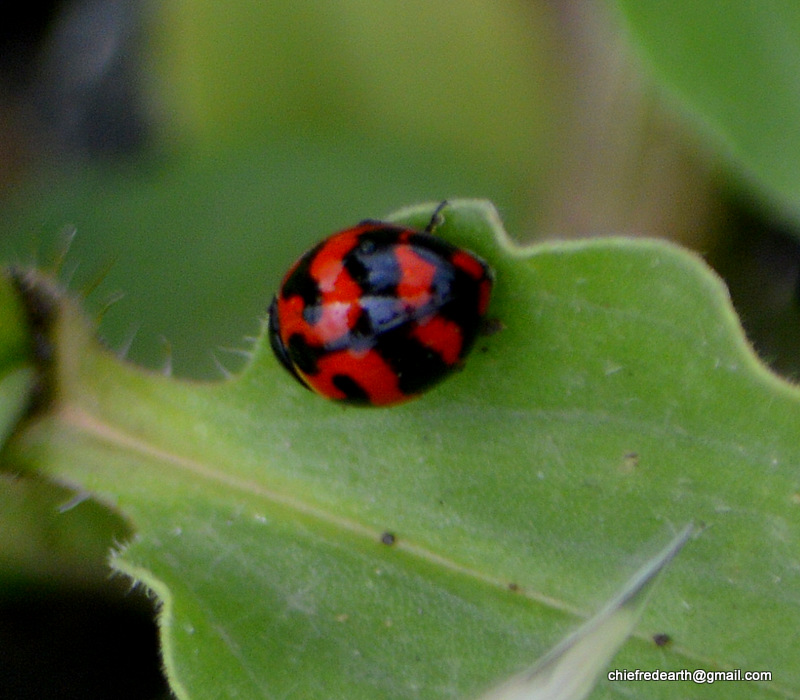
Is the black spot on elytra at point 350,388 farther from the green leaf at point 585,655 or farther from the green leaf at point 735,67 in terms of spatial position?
the green leaf at point 735,67

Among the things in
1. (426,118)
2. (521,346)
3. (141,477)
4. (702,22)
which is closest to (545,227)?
(426,118)

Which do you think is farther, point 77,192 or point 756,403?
point 77,192

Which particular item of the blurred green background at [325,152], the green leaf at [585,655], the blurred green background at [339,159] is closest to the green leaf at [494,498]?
the green leaf at [585,655]

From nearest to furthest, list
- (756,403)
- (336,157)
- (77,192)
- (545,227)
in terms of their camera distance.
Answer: (756,403) < (545,227) < (336,157) < (77,192)

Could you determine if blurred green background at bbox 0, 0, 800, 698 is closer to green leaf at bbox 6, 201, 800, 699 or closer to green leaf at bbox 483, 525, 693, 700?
green leaf at bbox 6, 201, 800, 699

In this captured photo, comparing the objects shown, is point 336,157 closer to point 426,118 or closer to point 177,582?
point 426,118
